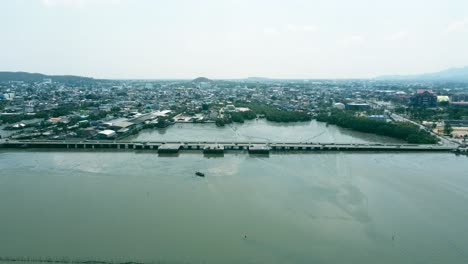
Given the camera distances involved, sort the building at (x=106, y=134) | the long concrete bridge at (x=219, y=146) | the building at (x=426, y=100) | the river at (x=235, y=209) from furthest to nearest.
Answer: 1. the building at (x=426, y=100)
2. the building at (x=106, y=134)
3. the long concrete bridge at (x=219, y=146)
4. the river at (x=235, y=209)

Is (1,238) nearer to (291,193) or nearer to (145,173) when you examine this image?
(145,173)

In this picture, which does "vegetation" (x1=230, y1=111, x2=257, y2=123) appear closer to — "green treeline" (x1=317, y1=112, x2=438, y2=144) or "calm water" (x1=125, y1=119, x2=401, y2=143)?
"calm water" (x1=125, y1=119, x2=401, y2=143)

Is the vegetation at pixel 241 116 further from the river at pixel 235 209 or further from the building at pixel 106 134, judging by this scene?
the river at pixel 235 209

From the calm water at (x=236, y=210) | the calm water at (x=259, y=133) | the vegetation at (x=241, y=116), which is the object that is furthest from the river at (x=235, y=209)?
the vegetation at (x=241, y=116)

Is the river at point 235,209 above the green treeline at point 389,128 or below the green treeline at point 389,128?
below

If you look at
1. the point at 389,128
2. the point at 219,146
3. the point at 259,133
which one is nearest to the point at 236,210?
the point at 219,146

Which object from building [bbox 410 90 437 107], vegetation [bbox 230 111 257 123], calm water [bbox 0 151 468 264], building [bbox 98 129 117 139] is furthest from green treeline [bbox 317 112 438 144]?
building [bbox 98 129 117 139]
